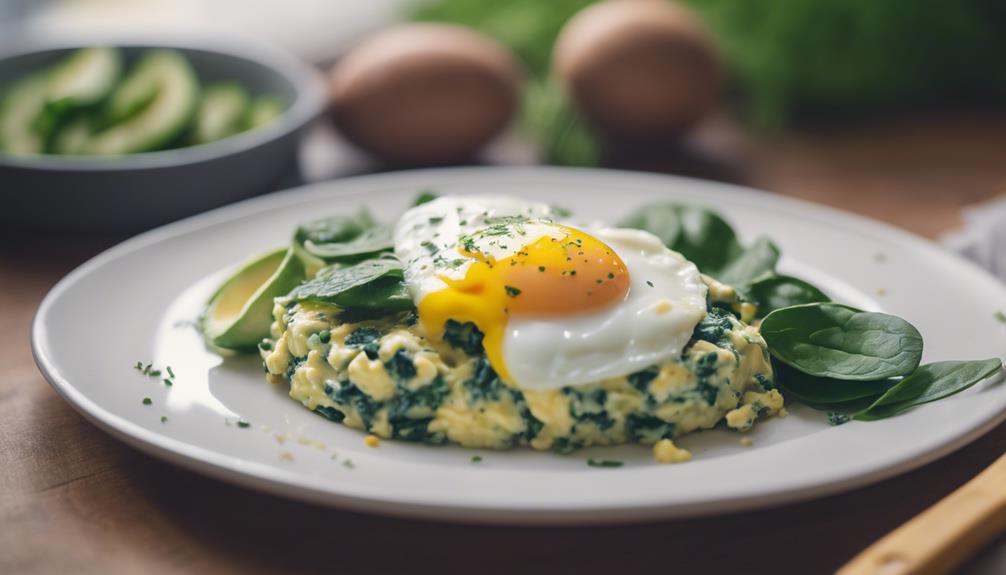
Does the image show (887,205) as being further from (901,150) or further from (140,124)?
(140,124)

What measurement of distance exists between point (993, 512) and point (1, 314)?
2.57m

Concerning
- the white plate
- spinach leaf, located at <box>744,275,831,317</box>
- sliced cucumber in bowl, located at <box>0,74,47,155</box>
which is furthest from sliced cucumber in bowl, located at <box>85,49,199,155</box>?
spinach leaf, located at <box>744,275,831,317</box>

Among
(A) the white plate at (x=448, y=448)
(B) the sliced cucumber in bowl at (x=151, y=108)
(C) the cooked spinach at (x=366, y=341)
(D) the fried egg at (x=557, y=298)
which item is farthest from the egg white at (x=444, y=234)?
(B) the sliced cucumber in bowl at (x=151, y=108)

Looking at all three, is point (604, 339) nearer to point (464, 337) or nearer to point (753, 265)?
point (464, 337)

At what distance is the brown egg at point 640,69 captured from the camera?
4.09 m

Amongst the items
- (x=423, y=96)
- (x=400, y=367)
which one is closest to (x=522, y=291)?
(x=400, y=367)

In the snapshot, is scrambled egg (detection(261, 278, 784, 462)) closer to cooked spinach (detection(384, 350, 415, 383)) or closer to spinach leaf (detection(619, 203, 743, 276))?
cooked spinach (detection(384, 350, 415, 383))

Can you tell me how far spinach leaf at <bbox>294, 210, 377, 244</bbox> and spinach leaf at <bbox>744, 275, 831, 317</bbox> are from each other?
3.45 feet

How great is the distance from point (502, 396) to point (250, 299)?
0.77 m

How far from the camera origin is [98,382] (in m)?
2.16

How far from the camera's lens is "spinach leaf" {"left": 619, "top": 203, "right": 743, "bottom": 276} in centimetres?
277

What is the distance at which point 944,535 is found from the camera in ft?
5.51

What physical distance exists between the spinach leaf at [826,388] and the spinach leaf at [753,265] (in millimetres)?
418

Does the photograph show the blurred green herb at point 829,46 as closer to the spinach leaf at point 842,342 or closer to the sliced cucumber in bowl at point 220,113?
the sliced cucumber in bowl at point 220,113
